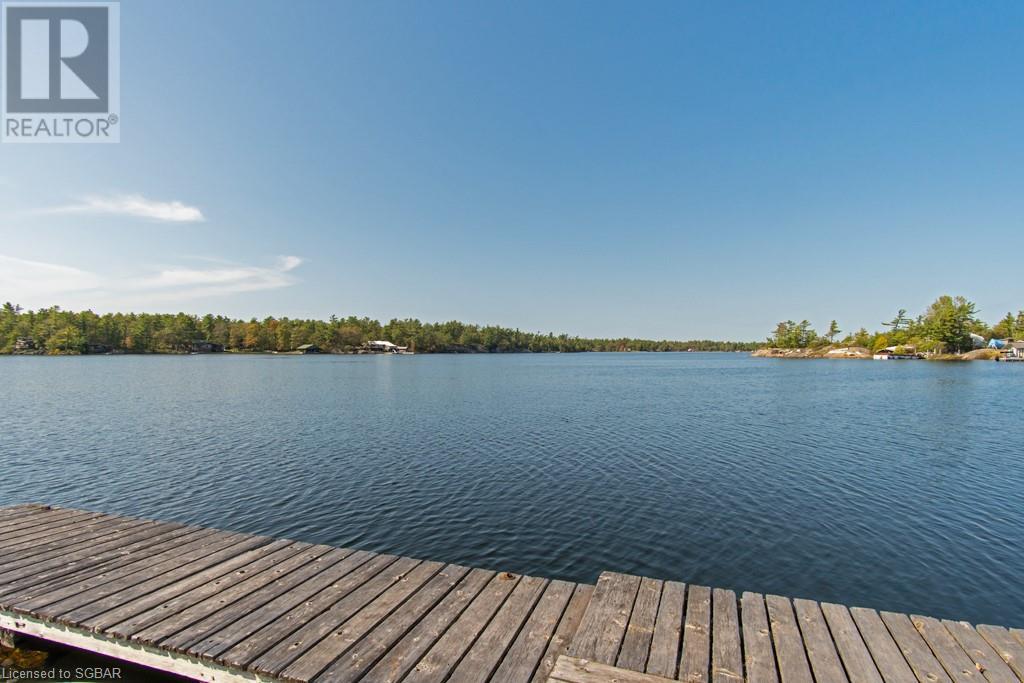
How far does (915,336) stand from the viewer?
147m

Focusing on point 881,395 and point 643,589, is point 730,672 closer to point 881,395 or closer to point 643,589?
point 643,589

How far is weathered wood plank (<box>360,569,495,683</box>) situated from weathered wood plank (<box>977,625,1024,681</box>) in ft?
21.6

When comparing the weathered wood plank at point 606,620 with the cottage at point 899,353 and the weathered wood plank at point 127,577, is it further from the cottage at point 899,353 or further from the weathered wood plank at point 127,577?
the cottage at point 899,353

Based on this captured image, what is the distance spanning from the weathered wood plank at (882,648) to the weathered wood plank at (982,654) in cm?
80

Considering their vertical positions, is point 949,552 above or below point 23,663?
below

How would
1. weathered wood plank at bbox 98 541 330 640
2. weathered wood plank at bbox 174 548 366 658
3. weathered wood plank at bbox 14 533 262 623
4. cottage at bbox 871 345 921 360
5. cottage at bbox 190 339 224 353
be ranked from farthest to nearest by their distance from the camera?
cottage at bbox 190 339 224 353 → cottage at bbox 871 345 921 360 → weathered wood plank at bbox 14 533 262 623 → weathered wood plank at bbox 98 541 330 640 → weathered wood plank at bbox 174 548 366 658

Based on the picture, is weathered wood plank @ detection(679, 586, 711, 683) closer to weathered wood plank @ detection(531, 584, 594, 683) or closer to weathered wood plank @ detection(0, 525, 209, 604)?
weathered wood plank @ detection(531, 584, 594, 683)

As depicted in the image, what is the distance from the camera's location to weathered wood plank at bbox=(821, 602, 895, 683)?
500 centimetres

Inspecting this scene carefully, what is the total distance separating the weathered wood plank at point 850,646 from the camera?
500 centimetres

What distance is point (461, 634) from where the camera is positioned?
19.2ft

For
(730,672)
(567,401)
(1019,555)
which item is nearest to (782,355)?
(567,401)

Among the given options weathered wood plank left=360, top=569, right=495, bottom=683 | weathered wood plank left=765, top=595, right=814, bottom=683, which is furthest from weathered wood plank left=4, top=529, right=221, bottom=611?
weathered wood plank left=765, top=595, right=814, bottom=683

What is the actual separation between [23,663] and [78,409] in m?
40.4

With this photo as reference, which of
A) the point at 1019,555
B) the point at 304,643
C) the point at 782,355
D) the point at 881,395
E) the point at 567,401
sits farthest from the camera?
the point at 782,355
